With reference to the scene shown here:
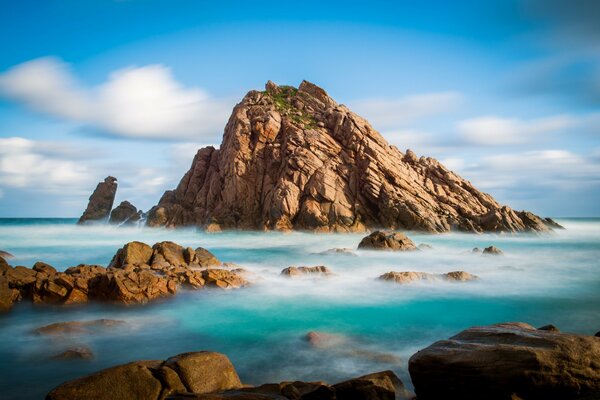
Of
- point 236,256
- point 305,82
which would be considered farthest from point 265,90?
point 236,256

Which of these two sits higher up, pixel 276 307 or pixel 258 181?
pixel 258 181

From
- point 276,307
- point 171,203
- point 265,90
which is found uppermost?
point 265,90

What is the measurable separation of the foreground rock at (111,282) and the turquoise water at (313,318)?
64 centimetres

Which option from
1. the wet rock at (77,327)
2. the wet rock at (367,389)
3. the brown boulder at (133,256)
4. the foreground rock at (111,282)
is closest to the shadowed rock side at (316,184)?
the brown boulder at (133,256)

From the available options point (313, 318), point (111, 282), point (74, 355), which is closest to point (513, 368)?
point (313, 318)

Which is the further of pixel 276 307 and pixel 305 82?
pixel 305 82

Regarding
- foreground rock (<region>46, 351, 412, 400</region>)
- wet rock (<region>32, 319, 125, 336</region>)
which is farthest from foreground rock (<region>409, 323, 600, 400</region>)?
wet rock (<region>32, 319, 125, 336</region>)

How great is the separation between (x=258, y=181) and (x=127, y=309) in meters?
41.1

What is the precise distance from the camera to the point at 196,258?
21.1 meters

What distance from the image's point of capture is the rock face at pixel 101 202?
224 ft

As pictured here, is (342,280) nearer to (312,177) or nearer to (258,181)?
(312,177)

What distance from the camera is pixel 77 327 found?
11461 millimetres

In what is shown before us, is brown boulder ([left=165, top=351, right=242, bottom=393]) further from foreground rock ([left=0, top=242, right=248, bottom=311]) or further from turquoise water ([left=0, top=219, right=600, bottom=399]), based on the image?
foreground rock ([left=0, top=242, right=248, bottom=311])

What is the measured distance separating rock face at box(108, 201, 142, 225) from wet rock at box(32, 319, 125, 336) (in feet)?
183
